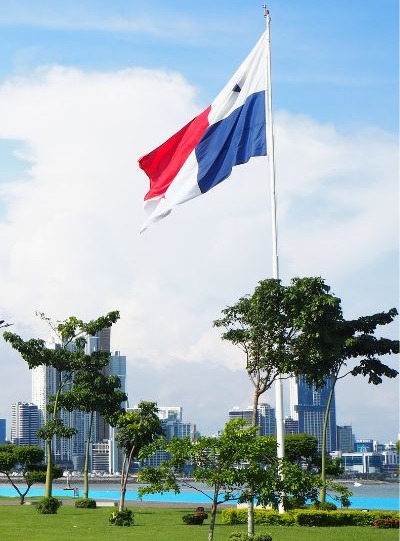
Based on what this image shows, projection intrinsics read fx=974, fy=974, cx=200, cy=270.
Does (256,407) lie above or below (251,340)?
below

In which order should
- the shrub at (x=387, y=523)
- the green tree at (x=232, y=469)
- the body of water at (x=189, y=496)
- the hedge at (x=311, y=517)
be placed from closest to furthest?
the green tree at (x=232, y=469) → the shrub at (x=387, y=523) → the hedge at (x=311, y=517) → the body of water at (x=189, y=496)

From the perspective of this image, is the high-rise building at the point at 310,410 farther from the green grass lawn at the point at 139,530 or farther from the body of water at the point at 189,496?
the green grass lawn at the point at 139,530

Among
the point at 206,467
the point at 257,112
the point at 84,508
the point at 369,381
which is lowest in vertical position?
the point at 84,508

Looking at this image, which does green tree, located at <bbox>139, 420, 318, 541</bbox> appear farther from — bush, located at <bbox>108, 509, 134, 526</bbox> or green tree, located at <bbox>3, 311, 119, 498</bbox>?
green tree, located at <bbox>3, 311, 119, 498</bbox>

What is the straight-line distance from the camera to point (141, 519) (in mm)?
40250

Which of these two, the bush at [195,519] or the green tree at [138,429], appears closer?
the bush at [195,519]

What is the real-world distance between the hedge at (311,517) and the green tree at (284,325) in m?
4.86

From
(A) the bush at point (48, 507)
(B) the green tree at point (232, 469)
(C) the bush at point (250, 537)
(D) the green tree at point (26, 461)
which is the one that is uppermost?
(B) the green tree at point (232, 469)

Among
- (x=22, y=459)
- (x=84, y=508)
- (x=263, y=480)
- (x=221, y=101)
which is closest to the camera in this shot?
(x=263, y=480)

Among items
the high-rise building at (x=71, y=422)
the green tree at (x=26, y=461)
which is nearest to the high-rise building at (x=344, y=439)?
the high-rise building at (x=71, y=422)

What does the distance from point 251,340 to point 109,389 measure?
16.1 metres

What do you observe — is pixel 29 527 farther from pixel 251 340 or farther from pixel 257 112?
pixel 257 112

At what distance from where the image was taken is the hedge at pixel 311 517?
35812mm

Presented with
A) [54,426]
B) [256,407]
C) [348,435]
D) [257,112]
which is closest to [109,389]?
[54,426]
